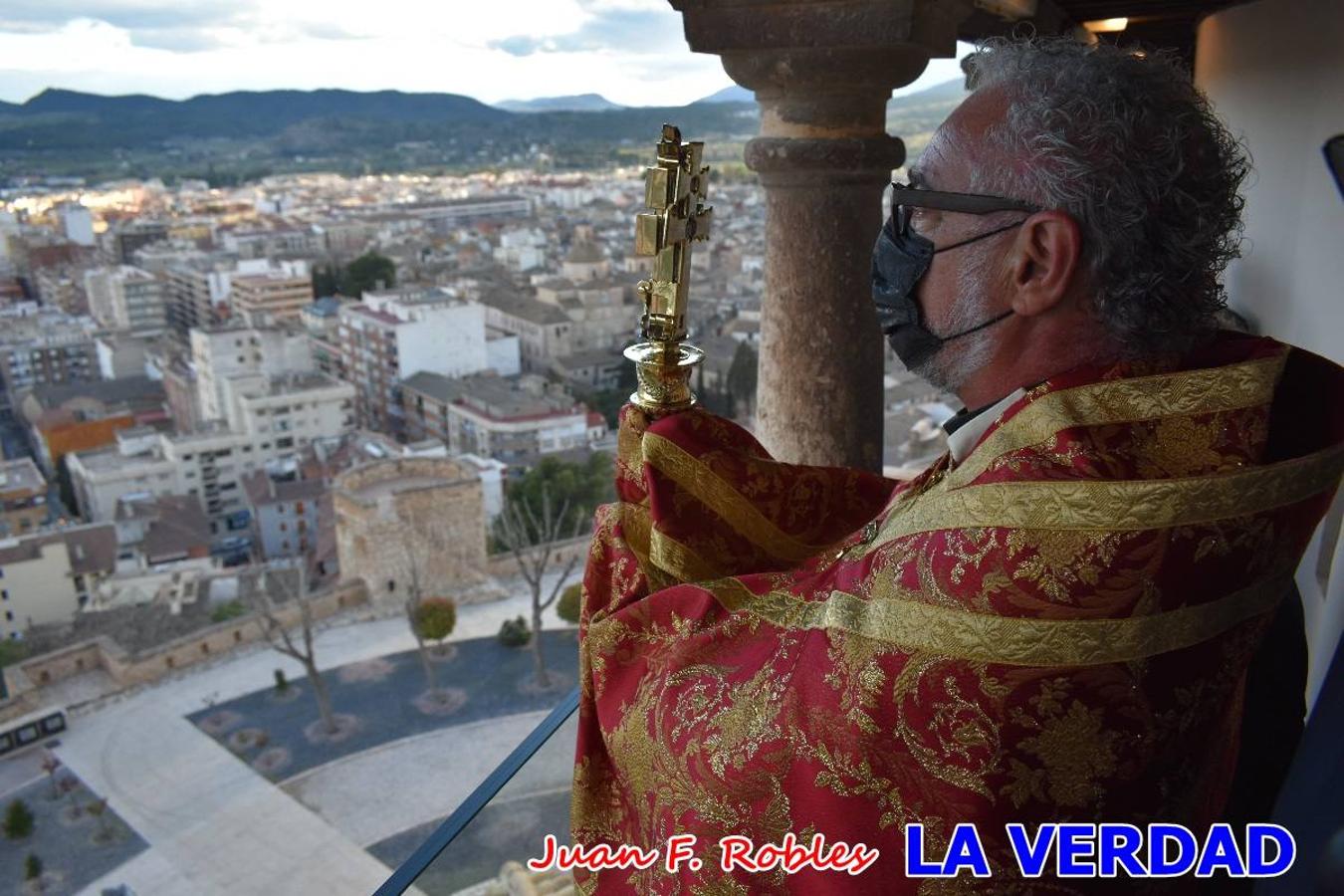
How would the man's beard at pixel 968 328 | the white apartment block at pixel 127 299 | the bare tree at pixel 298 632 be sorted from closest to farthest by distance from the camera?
the man's beard at pixel 968 328, the bare tree at pixel 298 632, the white apartment block at pixel 127 299

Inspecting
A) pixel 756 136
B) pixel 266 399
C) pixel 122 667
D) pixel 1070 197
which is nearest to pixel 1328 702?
pixel 1070 197

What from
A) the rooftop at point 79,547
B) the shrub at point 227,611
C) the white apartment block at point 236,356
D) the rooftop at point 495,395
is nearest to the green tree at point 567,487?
the rooftop at point 495,395

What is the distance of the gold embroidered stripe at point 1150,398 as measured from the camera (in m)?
0.96

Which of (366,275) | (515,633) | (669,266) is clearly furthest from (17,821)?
(366,275)

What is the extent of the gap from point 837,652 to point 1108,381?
1.16ft

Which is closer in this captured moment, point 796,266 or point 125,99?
point 796,266

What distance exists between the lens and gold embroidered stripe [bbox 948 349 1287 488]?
0.96 metres

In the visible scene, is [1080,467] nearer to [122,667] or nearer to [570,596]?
[570,596]

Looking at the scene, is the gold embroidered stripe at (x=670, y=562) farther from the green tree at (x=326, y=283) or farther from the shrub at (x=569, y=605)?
the green tree at (x=326, y=283)

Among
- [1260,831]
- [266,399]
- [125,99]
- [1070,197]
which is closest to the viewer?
[1070,197]

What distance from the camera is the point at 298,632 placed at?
41.5 ft

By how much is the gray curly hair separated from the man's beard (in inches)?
3.6

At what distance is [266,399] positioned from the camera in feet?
60.8

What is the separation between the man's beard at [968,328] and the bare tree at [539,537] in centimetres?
1050
